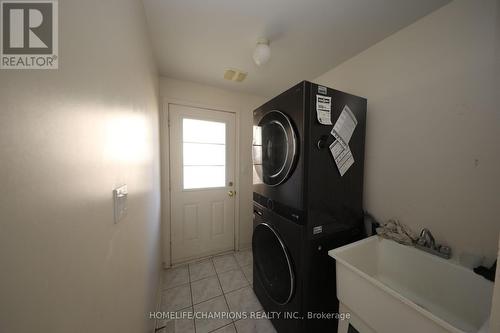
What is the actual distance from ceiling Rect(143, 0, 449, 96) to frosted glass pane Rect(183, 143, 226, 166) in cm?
88

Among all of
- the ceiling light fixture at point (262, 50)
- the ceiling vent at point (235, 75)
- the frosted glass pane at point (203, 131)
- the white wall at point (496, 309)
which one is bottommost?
the white wall at point (496, 309)

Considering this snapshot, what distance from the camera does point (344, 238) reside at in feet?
3.96

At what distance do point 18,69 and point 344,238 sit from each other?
158cm

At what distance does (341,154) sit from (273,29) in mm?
1055

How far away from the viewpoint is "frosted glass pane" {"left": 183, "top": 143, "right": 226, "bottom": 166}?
2136 millimetres

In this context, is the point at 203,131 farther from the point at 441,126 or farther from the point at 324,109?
the point at 441,126

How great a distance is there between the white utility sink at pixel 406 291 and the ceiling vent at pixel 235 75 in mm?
1871

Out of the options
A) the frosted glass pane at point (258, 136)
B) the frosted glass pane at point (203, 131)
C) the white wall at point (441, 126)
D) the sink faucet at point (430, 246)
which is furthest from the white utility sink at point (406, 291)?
the frosted glass pane at point (203, 131)

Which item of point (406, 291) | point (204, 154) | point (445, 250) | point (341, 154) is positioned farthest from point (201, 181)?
point (445, 250)

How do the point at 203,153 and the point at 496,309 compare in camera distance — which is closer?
the point at 496,309

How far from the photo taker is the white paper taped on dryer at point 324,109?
3.36 ft

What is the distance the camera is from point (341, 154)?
117cm

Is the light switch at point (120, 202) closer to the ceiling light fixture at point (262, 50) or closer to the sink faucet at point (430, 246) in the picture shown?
the ceiling light fixture at point (262, 50)

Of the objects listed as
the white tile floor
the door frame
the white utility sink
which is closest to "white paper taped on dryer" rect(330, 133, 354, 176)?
the white utility sink
